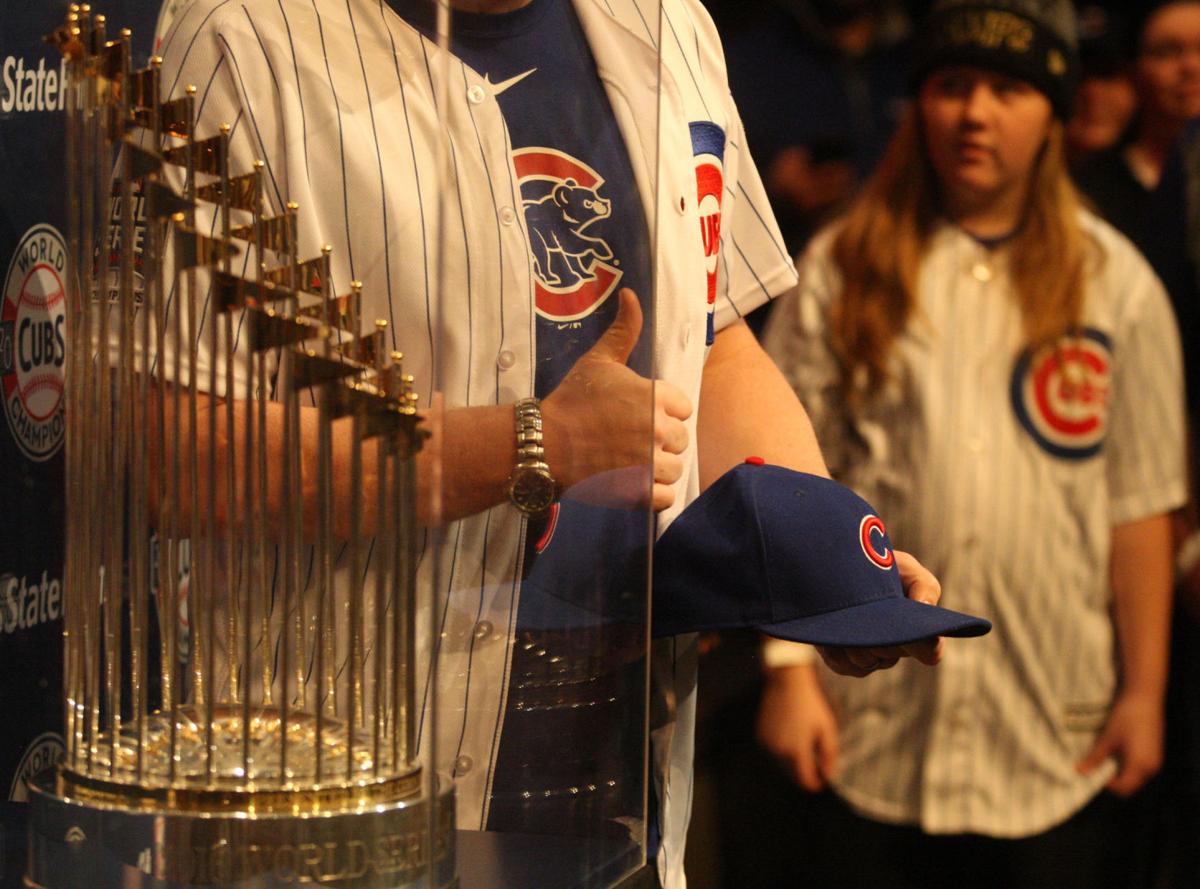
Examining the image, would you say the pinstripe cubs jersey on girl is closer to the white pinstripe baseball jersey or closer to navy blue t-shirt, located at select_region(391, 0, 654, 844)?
navy blue t-shirt, located at select_region(391, 0, 654, 844)

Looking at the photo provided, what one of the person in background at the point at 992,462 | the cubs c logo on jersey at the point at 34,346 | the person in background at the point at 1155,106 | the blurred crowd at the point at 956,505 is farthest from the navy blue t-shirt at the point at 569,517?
the person in background at the point at 1155,106

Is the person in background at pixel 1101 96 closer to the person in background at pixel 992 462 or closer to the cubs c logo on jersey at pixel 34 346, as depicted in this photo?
the person in background at pixel 992 462

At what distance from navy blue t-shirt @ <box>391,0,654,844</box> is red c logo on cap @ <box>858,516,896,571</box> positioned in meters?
0.18

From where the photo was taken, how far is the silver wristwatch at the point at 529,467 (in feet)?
2.93


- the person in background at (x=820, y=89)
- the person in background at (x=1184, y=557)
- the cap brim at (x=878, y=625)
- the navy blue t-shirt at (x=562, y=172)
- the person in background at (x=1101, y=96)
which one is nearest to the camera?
the navy blue t-shirt at (x=562, y=172)

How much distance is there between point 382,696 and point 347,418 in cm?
14

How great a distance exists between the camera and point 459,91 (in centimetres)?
88

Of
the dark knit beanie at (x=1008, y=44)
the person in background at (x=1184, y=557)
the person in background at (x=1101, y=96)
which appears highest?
the person in background at (x=1101, y=96)

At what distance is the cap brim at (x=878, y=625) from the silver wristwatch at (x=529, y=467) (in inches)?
8.6

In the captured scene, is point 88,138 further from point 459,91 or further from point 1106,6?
point 1106,6

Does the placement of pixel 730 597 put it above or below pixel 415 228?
below

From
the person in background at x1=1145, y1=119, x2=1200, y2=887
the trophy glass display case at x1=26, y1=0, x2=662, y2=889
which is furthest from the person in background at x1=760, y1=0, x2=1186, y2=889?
the trophy glass display case at x1=26, y1=0, x2=662, y2=889

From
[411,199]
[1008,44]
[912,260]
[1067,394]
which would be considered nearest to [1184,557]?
[1067,394]

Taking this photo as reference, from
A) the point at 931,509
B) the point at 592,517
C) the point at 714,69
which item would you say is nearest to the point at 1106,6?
the point at 931,509
